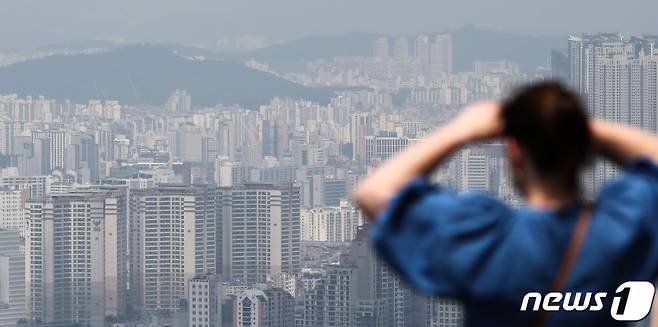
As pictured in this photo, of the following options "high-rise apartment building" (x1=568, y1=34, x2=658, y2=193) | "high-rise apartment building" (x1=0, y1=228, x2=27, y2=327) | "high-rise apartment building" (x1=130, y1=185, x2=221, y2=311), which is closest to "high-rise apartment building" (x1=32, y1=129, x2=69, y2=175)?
"high-rise apartment building" (x1=0, y1=228, x2=27, y2=327)

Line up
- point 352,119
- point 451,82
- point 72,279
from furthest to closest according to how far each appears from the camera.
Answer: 1. point 451,82
2. point 352,119
3. point 72,279

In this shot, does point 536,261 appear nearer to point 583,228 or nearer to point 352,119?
point 583,228

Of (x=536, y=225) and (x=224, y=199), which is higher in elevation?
(x=536, y=225)

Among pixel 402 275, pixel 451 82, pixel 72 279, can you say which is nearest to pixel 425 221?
pixel 402 275

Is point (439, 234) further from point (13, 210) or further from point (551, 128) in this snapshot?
point (13, 210)

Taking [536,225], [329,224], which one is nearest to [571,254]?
[536,225]

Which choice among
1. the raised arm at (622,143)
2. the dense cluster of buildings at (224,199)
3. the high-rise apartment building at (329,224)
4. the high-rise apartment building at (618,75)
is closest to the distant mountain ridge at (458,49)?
the dense cluster of buildings at (224,199)

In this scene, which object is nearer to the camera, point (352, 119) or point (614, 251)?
point (614, 251)
